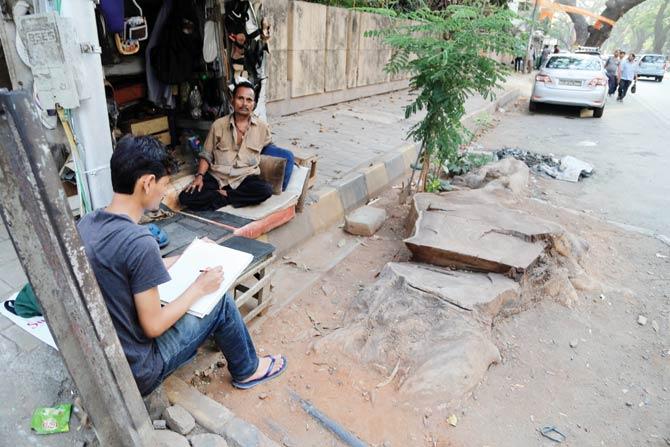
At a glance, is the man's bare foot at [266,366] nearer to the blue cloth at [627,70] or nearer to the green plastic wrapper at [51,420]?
the green plastic wrapper at [51,420]

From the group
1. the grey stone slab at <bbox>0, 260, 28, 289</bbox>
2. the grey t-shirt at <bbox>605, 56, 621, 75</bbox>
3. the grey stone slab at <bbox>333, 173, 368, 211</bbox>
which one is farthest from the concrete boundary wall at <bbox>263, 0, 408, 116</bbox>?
the grey t-shirt at <bbox>605, 56, 621, 75</bbox>

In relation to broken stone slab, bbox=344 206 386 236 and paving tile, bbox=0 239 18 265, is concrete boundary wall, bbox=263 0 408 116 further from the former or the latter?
paving tile, bbox=0 239 18 265

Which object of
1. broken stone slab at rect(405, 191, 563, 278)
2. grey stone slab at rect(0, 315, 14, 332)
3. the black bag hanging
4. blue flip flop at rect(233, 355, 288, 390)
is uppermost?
the black bag hanging

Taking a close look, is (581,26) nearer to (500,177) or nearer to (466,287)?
(500,177)

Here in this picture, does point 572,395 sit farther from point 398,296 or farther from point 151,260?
point 151,260

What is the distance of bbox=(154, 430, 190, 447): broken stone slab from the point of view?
2.00 meters

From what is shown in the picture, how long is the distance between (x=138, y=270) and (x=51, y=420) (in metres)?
0.96

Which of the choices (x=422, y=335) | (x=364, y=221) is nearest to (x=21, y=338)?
(x=422, y=335)

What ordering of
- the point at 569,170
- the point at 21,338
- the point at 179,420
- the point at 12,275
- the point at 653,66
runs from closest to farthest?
the point at 179,420 → the point at 21,338 → the point at 12,275 → the point at 569,170 → the point at 653,66

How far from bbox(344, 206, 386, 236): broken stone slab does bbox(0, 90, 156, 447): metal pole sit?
3.22 meters

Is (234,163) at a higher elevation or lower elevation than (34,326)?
higher

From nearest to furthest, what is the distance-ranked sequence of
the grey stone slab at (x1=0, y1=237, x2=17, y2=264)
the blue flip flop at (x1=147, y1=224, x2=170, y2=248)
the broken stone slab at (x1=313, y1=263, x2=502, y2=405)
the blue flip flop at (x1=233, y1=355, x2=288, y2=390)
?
the blue flip flop at (x1=233, y1=355, x2=288, y2=390)
the broken stone slab at (x1=313, y1=263, x2=502, y2=405)
the blue flip flop at (x1=147, y1=224, x2=170, y2=248)
the grey stone slab at (x1=0, y1=237, x2=17, y2=264)

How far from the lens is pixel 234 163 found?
4.26 meters

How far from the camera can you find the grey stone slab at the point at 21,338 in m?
2.59
